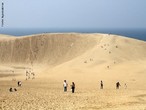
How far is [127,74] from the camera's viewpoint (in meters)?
46.1

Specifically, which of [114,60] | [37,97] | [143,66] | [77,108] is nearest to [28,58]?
[114,60]

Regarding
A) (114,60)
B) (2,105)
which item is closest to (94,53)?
(114,60)

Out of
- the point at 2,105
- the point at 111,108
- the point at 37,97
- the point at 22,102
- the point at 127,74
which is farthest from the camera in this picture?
the point at 127,74

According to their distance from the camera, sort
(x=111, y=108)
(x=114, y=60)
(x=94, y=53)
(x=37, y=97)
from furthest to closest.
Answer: (x=94, y=53), (x=114, y=60), (x=37, y=97), (x=111, y=108)

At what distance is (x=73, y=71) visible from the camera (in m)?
50.4

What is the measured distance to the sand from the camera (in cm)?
2475

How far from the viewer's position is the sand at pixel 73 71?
24.8 metres

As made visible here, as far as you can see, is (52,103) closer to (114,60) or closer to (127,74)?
(127,74)

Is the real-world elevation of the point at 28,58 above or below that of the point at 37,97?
above

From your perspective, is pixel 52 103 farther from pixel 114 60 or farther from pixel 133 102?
pixel 114 60

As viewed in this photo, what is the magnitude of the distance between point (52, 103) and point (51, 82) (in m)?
17.3

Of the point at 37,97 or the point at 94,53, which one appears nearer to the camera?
A: the point at 37,97

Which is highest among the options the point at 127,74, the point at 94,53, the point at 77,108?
the point at 94,53

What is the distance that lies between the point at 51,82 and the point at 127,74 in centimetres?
1042
